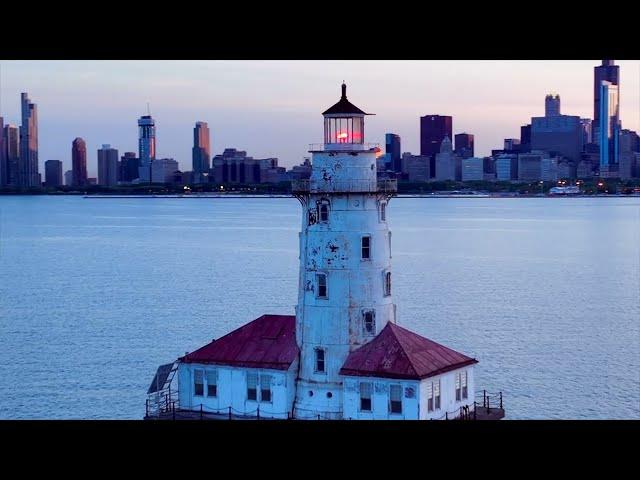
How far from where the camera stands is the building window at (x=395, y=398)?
89.7ft

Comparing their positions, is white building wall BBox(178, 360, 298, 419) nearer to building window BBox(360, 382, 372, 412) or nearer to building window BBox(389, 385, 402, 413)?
building window BBox(360, 382, 372, 412)

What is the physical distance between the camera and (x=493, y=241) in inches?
5586

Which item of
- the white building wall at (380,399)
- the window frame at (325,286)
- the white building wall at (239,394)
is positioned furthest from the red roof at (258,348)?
the white building wall at (380,399)

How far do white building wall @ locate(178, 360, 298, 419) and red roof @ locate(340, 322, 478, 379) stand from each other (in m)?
1.78

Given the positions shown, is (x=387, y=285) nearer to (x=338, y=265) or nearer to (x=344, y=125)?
(x=338, y=265)

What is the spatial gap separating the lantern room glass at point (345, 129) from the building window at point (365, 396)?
21.7 ft

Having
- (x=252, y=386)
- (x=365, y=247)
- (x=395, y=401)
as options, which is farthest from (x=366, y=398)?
(x=365, y=247)

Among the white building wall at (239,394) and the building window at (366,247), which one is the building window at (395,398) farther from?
the building window at (366,247)

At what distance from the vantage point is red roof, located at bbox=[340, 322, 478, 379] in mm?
27453

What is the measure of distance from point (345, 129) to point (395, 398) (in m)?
7.42

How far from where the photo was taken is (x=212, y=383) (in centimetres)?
2978

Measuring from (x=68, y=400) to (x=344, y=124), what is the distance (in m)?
19.8

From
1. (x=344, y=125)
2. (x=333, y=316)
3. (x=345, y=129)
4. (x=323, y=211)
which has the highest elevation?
(x=344, y=125)
